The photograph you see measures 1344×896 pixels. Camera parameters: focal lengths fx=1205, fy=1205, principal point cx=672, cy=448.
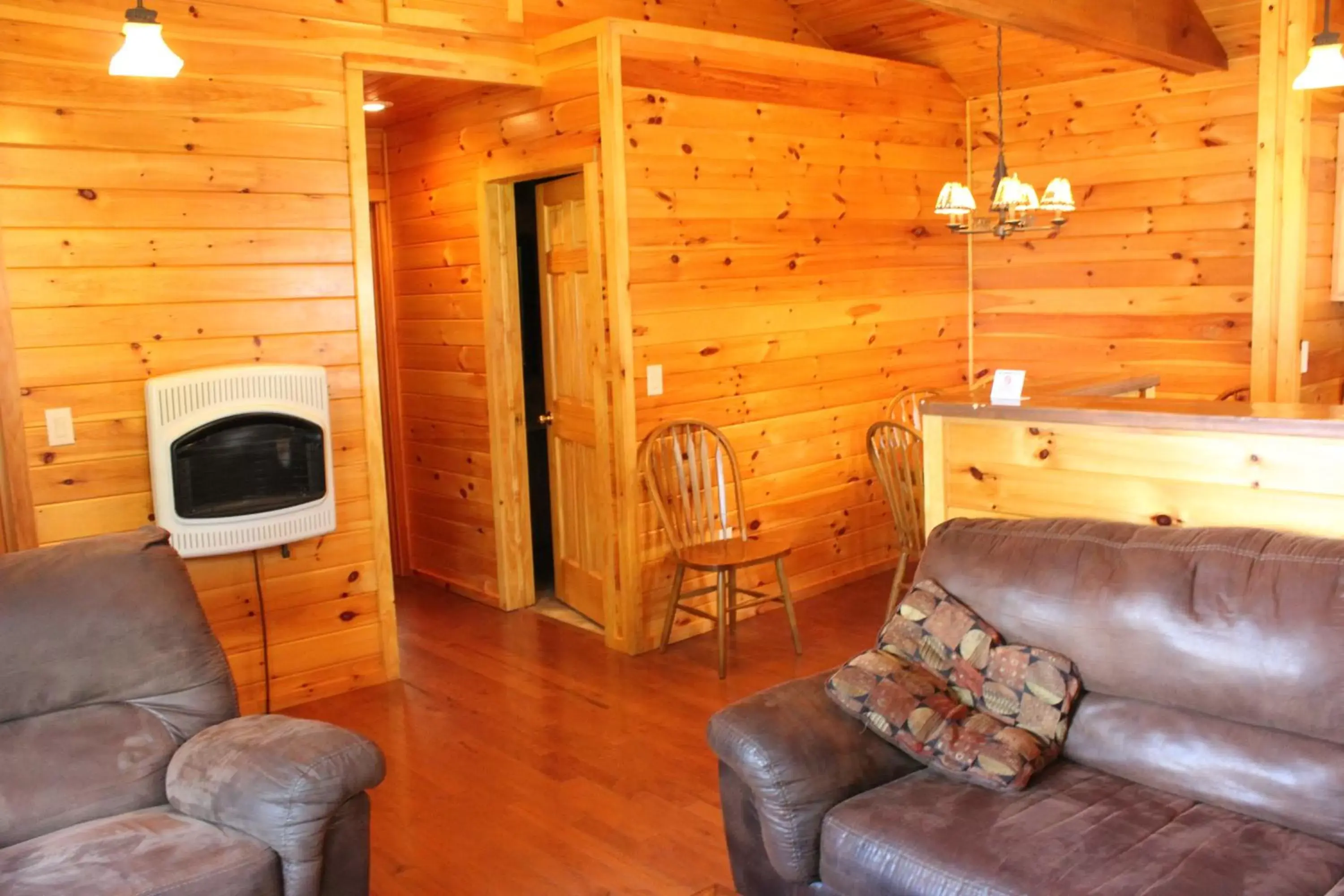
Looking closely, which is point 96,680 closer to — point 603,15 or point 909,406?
point 603,15

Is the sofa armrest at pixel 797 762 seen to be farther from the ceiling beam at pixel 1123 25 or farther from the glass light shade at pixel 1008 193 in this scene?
the glass light shade at pixel 1008 193

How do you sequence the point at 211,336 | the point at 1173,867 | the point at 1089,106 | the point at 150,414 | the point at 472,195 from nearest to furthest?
the point at 1173,867 < the point at 150,414 < the point at 211,336 < the point at 472,195 < the point at 1089,106

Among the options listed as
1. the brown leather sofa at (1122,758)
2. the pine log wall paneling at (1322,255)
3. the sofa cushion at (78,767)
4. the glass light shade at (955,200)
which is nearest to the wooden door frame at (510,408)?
the glass light shade at (955,200)

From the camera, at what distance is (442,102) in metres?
5.33

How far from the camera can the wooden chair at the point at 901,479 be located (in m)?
4.64

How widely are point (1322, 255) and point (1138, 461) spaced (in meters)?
2.73

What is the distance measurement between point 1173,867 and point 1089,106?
4.35m

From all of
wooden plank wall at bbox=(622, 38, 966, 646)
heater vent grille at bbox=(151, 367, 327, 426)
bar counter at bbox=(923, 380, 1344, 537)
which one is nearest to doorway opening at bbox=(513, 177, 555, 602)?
wooden plank wall at bbox=(622, 38, 966, 646)

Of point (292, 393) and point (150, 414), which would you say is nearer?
point (150, 414)

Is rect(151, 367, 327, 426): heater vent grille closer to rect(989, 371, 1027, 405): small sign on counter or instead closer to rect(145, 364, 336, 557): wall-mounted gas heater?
rect(145, 364, 336, 557): wall-mounted gas heater

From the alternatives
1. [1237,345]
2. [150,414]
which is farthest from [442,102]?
[1237,345]

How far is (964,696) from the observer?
2.68 m

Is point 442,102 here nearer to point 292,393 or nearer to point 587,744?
point 292,393

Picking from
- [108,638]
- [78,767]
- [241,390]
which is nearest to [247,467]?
[241,390]
